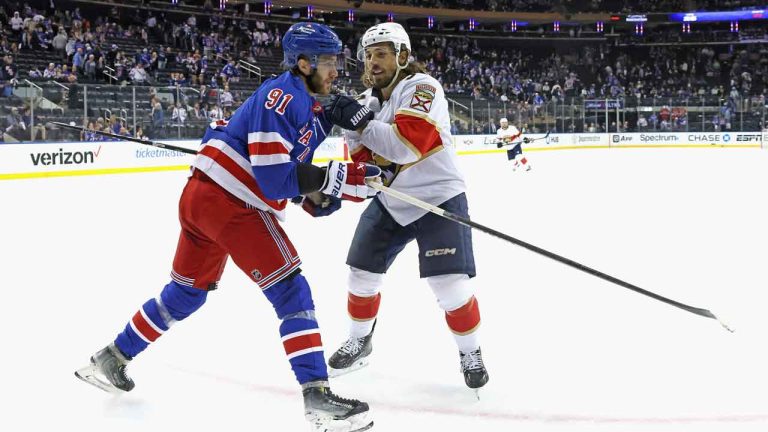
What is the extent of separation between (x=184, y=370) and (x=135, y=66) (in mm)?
15294

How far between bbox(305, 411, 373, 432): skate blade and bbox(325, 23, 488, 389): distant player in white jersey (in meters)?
0.64

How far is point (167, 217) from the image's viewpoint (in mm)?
8117

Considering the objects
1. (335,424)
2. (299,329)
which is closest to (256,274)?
(299,329)

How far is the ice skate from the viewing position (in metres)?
3.04

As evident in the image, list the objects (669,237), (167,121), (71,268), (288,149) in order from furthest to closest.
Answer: (167,121) → (669,237) → (71,268) → (288,149)

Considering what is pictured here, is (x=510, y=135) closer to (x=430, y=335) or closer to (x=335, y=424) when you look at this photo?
(x=430, y=335)

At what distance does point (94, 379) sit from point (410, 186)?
56.1 inches

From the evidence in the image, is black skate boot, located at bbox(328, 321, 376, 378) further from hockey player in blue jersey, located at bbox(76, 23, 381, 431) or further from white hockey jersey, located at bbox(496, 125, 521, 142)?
white hockey jersey, located at bbox(496, 125, 521, 142)

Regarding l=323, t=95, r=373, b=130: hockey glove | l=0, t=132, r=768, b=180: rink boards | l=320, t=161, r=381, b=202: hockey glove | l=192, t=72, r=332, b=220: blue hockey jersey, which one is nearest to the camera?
l=192, t=72, r=332, b=220: blue hockey jersey

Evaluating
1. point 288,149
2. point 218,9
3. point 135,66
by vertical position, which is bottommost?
point 288,149

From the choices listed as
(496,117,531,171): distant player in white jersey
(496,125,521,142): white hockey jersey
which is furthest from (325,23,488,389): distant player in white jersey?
(496,125,521,142): white hockey jersey

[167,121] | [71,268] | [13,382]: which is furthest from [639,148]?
[13,382]

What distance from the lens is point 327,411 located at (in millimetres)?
2516

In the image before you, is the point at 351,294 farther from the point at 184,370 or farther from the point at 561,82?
the point at 561,82
